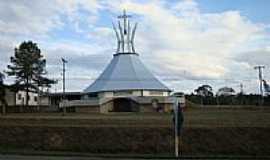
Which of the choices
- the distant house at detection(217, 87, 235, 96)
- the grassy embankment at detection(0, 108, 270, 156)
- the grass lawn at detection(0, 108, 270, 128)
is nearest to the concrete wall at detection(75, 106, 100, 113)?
the grass lawn at detection(0, 108, 270, 128)

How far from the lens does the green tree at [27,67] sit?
90188 mm

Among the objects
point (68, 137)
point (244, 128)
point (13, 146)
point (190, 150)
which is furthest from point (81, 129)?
point (244, 128)

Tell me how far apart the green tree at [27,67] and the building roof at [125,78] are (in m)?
11.3

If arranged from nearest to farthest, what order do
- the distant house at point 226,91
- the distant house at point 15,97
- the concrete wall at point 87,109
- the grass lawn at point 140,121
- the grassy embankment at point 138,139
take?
the grassy embankment at point 138,139 → the grass lawn at point 140,121 → the concrete wall at point 87,109 → the distant house at point 15,97 → the distant house at point 226,91

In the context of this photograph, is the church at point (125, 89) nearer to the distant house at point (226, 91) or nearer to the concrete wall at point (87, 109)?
the concrete wall at point (87, 109)

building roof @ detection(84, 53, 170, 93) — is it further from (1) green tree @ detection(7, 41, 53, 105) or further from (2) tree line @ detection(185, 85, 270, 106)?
(2) tree line @ detection(185, 85, 270, 106)

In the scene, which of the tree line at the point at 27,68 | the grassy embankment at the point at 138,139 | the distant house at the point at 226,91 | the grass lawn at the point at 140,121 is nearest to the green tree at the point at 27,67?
the tree line at the point at 27,68

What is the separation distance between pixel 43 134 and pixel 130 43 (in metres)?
76.3

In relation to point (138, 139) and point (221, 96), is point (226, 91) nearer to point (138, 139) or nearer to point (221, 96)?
point (221, 96)

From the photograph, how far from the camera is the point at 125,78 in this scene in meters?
97.3

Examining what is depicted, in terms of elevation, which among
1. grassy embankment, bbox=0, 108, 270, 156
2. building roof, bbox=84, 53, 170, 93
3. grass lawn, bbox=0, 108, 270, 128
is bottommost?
grassy embankment, bbox=0, 108, 270, 156

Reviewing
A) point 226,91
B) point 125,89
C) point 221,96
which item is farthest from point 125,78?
point 226,91

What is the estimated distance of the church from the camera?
84062mm

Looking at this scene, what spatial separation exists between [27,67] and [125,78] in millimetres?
19723
